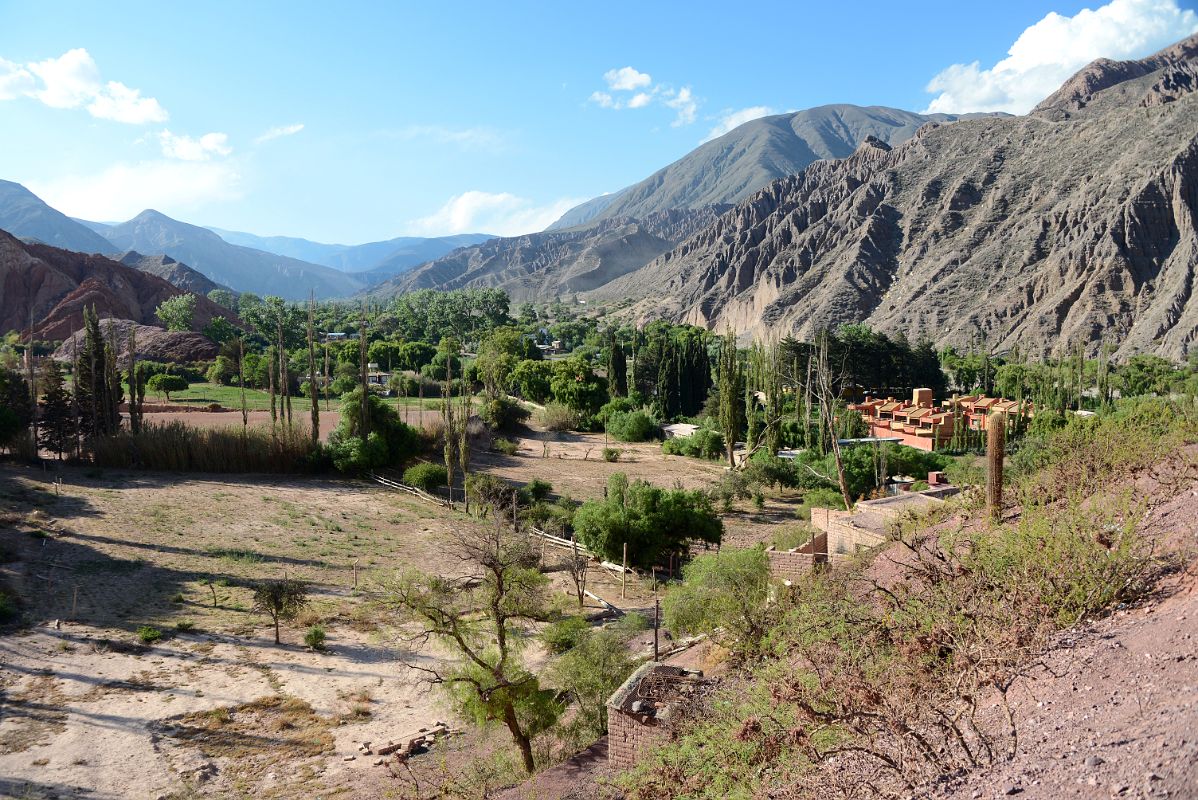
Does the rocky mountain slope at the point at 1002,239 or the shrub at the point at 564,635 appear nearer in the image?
the shrub at the point at 564,635

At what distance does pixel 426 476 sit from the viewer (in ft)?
99.2

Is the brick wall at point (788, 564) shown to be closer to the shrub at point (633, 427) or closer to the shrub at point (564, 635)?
the shrub at point (564, 635)

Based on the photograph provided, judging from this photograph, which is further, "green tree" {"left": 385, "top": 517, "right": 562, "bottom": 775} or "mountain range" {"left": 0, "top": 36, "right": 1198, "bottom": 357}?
"mountain range" {"left": 0, "top": 36, "right": 1198, "bottom": 357}

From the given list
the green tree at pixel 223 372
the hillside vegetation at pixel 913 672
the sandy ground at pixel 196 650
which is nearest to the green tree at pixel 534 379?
the green tree at pixel 223 372

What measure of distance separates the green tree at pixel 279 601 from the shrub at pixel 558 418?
103 feet

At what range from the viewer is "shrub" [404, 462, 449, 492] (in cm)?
3022

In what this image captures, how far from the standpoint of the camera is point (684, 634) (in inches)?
544

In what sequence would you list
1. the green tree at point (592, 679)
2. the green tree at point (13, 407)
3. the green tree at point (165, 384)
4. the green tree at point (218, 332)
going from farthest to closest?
1. the green tree at point (218, 332)
2. the green tree at point (165, 384)
3. the green tree at point (13, 407)
4. the green tree at point (592, 679)

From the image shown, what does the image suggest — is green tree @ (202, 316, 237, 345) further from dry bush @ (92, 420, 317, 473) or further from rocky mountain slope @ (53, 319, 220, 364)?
dry bush @ (92, 420, 317, 473)

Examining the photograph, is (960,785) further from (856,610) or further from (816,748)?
(856,610)

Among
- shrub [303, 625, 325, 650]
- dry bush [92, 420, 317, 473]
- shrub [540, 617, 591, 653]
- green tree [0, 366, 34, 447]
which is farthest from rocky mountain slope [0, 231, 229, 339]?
shrub [540, 617, 591, 653]

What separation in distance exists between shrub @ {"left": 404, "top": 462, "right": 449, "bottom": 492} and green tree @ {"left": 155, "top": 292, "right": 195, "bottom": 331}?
197 ft

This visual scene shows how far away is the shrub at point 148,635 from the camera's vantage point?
15305mm

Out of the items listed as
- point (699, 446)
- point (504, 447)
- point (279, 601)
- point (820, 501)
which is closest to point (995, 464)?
point (279, 601)
